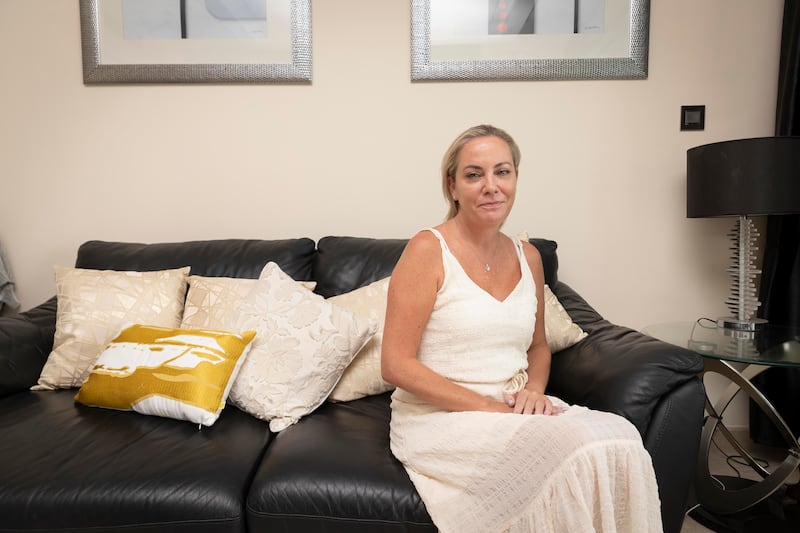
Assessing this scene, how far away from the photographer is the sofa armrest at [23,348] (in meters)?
1.65

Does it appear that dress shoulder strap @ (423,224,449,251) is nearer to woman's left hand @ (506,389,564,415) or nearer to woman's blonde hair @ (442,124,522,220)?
woman's blonde hair @ (442,124,522,220)

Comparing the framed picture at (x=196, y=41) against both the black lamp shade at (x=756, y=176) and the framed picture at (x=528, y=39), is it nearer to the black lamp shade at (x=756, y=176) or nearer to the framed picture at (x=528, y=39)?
the framed picture at (x=528, y=39)

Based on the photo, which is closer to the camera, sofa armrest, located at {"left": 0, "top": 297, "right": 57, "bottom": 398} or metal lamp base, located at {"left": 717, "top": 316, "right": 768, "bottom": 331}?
sofa armrest, located at {"left": 0, "top": 297, "right": 57, "bottom": 398}

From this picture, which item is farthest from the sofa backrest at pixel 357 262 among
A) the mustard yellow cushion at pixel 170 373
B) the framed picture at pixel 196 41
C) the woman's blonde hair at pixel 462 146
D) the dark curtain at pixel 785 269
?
the dark curtain at pixel 785 269

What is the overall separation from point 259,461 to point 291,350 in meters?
0.34

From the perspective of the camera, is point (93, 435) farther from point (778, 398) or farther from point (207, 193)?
point (778, 398)

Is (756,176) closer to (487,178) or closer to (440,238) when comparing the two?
(487,178)

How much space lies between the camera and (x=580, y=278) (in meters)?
2.30

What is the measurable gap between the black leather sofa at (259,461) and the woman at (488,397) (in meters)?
0.11

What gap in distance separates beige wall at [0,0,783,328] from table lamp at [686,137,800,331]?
32 cm

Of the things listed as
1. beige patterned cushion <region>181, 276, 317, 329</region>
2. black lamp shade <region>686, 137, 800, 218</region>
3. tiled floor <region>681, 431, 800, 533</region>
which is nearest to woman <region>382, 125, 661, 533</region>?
beige patterned cushion <region>181, 276, 317, 329</region>

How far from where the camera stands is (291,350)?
1.52m

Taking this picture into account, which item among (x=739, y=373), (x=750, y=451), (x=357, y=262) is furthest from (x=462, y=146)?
(x=750, y=451)

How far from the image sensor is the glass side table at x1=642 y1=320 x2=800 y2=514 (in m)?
1.57
